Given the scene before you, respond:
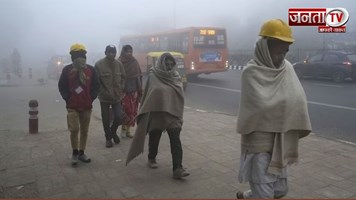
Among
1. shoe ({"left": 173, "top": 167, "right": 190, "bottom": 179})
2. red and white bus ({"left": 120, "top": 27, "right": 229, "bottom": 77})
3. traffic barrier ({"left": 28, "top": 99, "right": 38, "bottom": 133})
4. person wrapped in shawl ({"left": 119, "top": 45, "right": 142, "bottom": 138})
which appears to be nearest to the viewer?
shoe ({"left": 173, "top": 167, "right": 190, "bottom": 179})

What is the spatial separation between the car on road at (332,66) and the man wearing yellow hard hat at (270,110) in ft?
52.2

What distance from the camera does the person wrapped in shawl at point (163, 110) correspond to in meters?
4.57

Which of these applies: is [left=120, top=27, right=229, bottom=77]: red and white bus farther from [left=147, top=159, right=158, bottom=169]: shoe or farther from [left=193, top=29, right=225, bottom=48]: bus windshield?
[left=147, top=159, right=158, bottom=169]: shoe

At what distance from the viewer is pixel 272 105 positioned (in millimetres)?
2637

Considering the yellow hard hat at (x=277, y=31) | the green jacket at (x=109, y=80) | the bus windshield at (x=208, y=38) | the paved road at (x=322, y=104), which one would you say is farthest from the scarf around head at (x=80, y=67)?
the bus windshield at (x=208, y=38)

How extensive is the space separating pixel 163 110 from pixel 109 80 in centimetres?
174


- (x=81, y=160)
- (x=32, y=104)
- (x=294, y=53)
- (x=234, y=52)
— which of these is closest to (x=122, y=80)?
(x=81, y=160)

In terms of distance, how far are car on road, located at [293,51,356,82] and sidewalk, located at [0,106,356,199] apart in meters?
11.7

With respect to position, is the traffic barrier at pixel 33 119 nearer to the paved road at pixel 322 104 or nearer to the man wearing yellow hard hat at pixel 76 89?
the man wearing yellow hard hat at pixel 76 89

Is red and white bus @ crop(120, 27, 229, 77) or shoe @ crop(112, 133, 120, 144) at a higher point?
red and white bus @ crop(120, 27, 229, 77)

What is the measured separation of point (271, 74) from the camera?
264 centimetres

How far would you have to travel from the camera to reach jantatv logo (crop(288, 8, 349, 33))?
742 inches

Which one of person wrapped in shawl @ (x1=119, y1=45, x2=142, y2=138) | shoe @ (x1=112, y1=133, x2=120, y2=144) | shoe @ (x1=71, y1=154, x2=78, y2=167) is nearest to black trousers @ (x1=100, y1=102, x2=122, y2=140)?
shoe @ (x1=112, y1=133, x2=120, y2=144)

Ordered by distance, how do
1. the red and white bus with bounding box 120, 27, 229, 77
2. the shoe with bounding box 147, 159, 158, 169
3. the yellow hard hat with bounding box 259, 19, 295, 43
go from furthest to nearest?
the red and white bus with bounding box 120, 27, 229, 77 < the shoe with bounding box 147, 159, 158, 169 < the yellow hard hat with bounding box 259, 19, 295, 43
